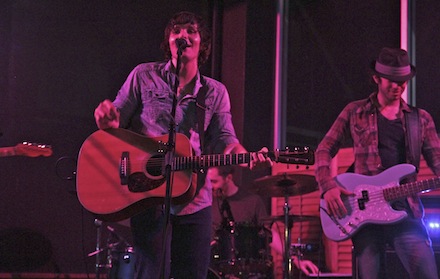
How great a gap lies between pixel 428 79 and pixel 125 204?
500 centimetres

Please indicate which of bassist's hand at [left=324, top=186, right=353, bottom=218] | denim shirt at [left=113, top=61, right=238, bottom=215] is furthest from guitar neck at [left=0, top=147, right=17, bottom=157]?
bassist's hand at [left=324, top=186, right=353, bottom=218]

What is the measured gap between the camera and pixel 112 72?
7.82m

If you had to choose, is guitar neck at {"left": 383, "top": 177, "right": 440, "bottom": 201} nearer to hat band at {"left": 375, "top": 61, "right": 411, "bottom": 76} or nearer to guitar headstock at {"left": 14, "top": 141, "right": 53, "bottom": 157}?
hat band at {"left": 375, "top": 61, "right": 411, "bottom": 76}

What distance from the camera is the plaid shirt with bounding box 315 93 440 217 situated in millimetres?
4199

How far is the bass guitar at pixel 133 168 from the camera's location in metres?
3.39

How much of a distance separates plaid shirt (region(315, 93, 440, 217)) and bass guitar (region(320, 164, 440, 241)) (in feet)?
0.22

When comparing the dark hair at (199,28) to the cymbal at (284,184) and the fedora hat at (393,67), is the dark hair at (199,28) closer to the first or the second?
the fedora hat at (393,67)

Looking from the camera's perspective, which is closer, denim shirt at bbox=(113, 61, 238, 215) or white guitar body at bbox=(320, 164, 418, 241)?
denim shirt at bbox=(113, 61, 238, 215)

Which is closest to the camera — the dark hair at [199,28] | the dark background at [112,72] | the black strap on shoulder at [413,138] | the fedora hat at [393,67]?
the dark hair at [199,28]

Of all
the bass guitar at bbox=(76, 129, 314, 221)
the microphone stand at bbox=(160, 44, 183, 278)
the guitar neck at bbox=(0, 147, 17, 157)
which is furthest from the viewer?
the guitar neck at bbox=(0, 147, 17, 157)

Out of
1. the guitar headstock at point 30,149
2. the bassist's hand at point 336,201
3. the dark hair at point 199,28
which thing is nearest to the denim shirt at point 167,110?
the dark hair at point 199,28

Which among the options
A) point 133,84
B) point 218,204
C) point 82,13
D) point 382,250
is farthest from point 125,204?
point 82,13

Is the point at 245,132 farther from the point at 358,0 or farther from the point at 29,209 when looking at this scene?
the point at 29,209

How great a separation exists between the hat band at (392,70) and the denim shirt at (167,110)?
1.37 meters
